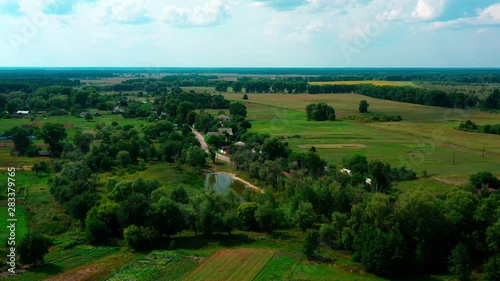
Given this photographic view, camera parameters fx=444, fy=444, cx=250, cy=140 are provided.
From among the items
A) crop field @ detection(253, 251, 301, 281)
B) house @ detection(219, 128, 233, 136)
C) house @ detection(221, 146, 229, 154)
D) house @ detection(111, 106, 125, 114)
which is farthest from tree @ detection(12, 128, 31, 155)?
house @ detection(111, 106, 125, 114)

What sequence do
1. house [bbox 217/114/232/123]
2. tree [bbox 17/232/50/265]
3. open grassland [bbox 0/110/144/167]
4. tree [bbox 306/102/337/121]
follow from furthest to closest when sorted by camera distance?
tree [bbox 306/102/337/121] → house [bbox 217/114/232/123] → open grassland [bbox 0/110/144/167] → tree [bbox 17/232/50/265]

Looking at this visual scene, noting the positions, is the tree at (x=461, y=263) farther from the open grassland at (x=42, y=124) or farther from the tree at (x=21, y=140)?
the tree at (x=21, y=140)

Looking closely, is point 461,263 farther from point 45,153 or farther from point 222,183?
point 45,153

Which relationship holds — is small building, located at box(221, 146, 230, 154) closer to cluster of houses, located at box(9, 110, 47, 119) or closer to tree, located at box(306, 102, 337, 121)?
tree, located at box(306, 102, 337, 121)

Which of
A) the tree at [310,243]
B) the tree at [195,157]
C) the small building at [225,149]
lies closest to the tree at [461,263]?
the tree at [310,243]

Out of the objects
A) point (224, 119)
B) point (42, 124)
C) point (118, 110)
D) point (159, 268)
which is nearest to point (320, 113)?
point (224, 119)

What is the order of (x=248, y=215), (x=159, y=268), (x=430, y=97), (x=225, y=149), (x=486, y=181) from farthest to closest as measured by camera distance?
(x=430, y=97), (x=225, y=149), (x=486, y=181), (x=248, y=215), (x=159, y=268)

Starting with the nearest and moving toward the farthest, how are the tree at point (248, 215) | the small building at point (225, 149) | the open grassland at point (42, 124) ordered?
1. the tree at point (248, 215)
2. the open grassland at point (42, 124)
3. the small building at point (225, 149)
